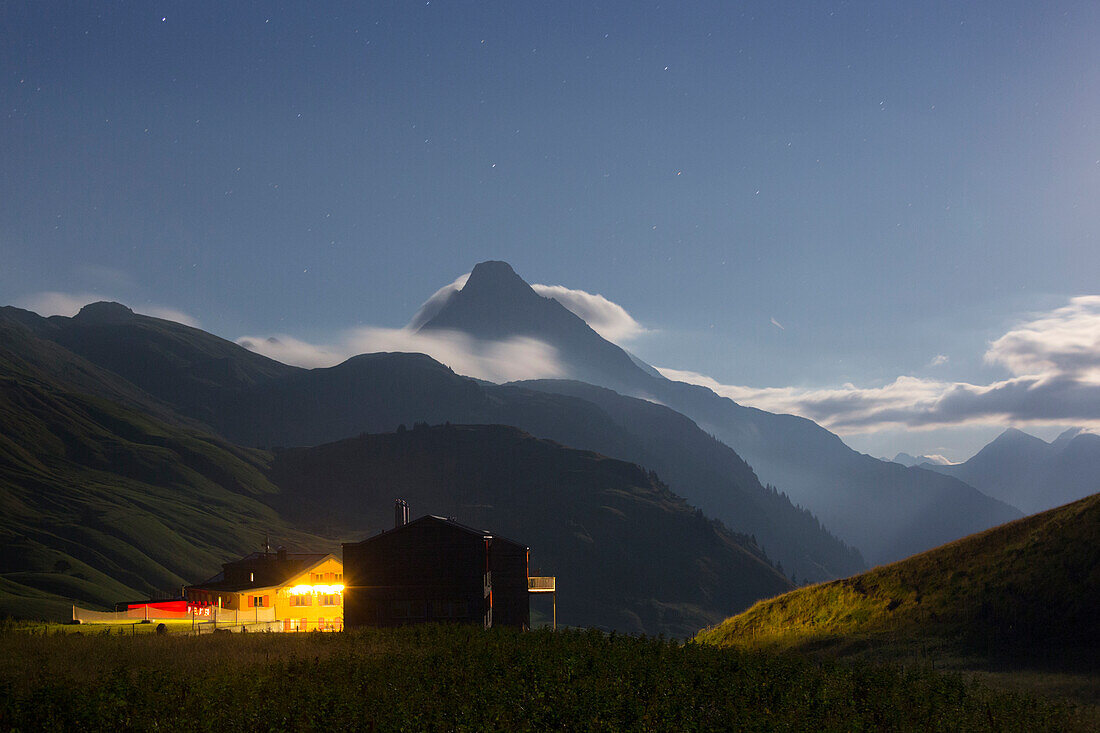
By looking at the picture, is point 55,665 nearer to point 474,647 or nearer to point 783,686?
point 474,647

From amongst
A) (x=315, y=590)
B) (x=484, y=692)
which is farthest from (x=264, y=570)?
(x=484, y=692)

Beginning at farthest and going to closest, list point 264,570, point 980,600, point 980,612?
point 264,570, point 980,600, point 980,612

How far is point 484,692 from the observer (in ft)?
67.5

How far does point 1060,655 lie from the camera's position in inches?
1244

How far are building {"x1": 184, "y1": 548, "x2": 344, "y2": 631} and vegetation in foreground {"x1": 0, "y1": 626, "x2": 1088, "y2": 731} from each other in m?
52.9

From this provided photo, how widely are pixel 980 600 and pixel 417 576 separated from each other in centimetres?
3883

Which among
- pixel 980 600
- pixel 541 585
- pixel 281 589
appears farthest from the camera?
pixel 281 589

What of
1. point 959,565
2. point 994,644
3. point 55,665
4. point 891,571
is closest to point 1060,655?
point 994,644

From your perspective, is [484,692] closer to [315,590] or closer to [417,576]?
[417,576]

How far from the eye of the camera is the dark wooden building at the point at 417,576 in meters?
62.1

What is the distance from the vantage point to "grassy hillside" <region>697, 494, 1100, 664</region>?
1368 inches

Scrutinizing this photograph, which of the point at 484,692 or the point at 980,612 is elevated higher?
the point at 484,692

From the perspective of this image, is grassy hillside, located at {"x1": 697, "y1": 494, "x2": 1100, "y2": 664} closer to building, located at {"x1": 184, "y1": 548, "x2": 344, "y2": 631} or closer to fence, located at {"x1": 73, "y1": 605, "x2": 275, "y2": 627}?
fence, located at {"x1": 73, "y1": 605, "x2": 275, "y2": 627}

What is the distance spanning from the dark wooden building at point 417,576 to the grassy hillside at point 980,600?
61.8 feet
